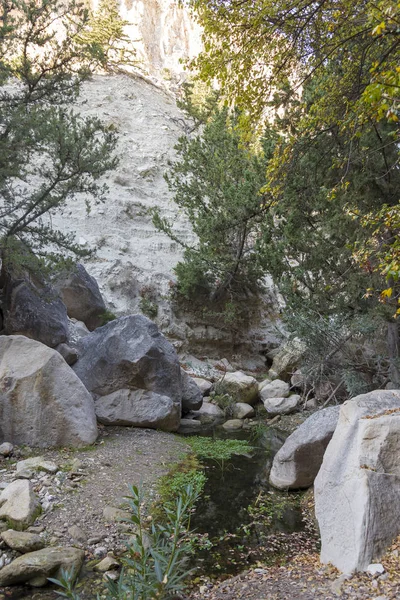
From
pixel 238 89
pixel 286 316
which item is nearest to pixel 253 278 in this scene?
pixel 286 316

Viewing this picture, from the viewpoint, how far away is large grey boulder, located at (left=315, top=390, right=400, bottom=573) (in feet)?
14.0

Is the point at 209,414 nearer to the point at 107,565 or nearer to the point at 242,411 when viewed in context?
the point at 242,411

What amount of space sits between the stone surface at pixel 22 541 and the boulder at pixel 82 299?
1216 cm

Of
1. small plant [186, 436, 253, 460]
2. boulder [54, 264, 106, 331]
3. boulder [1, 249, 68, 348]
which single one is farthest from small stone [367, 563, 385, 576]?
boulder [54, 264, 106, 331]

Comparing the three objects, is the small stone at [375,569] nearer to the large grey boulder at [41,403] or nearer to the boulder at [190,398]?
the large grey boulder at [41,403]

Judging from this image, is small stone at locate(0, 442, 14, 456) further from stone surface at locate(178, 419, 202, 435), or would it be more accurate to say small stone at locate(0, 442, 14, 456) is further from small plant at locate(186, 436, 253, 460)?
stone surface at locate(178, 419, 202, 435)

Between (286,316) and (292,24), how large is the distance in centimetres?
770

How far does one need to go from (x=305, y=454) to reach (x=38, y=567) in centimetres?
453

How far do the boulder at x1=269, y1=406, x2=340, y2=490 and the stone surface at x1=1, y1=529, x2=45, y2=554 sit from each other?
419 cm

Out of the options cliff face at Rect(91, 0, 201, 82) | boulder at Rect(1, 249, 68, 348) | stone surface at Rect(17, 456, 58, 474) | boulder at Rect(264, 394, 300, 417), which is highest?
cliff face at Rect(91, 0, 201, 82)

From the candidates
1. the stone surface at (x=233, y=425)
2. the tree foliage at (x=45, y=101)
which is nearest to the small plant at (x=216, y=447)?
the stone surface at (x=233, y=425)

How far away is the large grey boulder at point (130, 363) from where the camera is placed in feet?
36.4

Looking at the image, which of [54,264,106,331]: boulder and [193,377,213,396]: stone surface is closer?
[193,377,213,396]: stone surface

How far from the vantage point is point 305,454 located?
7.43 metres
